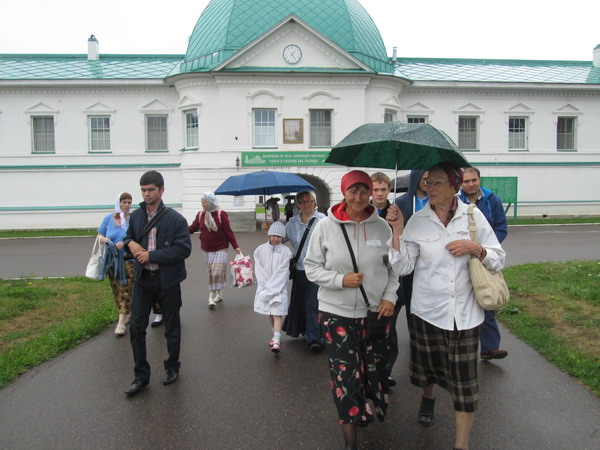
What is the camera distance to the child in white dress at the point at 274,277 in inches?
237

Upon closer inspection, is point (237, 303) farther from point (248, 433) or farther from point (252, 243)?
point (252, 243)

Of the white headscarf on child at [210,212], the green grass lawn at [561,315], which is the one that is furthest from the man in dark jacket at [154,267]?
the green grass lawn at [561,315]

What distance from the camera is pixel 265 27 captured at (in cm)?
2419

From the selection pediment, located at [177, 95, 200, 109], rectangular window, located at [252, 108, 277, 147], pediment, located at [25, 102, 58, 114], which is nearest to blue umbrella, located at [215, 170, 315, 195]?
rectangular window, located at [252, 108, 277, 147]

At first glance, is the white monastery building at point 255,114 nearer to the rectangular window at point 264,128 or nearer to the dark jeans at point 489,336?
the rectangular window at point 264,128

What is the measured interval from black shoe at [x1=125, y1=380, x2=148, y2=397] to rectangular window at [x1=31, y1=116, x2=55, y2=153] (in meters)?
24.9

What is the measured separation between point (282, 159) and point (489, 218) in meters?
19.1

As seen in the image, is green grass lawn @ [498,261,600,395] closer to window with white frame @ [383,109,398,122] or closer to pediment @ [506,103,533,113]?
window with white frame @ [383,109,398,122]

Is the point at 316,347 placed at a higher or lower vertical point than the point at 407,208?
lower

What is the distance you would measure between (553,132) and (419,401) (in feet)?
92.5

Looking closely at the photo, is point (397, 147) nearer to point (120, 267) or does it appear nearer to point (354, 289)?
point (354, 289)

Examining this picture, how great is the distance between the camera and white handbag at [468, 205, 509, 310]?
3.25m

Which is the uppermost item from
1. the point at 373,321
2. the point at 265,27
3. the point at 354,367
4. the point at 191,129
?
the point at 265,27

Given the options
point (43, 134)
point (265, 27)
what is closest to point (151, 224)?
point (265, 27)
